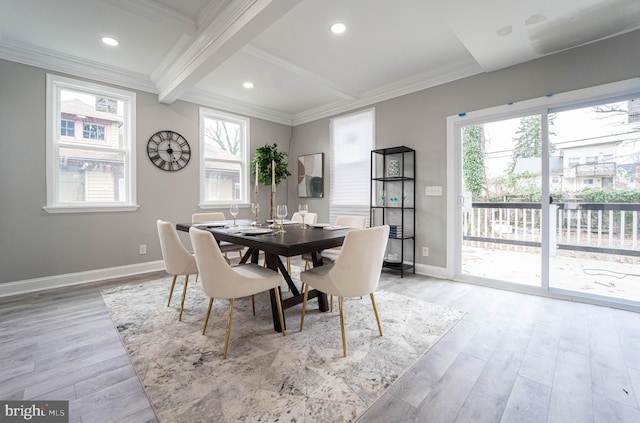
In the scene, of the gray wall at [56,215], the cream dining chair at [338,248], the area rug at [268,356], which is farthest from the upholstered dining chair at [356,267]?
the gray wall at [56,215]

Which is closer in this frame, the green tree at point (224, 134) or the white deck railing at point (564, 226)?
the white deck railing at point (564, 226)

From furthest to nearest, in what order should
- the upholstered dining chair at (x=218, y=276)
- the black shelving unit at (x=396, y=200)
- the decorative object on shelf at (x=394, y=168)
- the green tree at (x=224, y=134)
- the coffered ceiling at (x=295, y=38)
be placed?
the green tree at (x=224, y=134), the decorative object on shelf at (x=394, y=168), the black shelving unit at (x=396, y=200), the coffered ceiling at (x=295, y=38), the upholstered dining chair at (x=218, y=276)

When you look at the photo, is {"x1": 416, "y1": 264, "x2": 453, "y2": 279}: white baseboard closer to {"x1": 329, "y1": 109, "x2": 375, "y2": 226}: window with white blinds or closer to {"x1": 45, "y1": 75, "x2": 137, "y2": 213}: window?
{"x1": 329, "y1": 109, "x2": 375, "y2": 226}: window with white blinds

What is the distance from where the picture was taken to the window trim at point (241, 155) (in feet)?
14.1

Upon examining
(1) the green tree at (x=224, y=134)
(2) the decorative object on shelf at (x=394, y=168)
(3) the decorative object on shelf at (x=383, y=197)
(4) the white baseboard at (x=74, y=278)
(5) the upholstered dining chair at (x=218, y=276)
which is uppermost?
(1) the green tree at (x=224, y=134)

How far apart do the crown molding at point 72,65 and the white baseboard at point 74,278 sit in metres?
2.39

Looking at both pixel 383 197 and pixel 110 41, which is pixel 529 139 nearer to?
pixel 383 197

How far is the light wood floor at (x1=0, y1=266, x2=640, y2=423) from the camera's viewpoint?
132cm

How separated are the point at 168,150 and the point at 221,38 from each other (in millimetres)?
2092

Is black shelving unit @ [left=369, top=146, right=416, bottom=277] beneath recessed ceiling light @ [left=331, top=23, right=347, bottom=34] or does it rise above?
beneath

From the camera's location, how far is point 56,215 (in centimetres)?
319

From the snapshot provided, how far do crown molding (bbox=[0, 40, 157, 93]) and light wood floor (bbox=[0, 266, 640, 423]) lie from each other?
8.59 ft

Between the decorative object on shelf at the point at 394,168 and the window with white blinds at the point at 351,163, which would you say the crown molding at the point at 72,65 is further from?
the decorative object on shelf at the point at 394,168

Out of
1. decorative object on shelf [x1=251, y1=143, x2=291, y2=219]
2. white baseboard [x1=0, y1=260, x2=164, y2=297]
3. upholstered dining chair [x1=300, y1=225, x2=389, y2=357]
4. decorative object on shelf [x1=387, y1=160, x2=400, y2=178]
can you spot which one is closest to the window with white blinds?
decorative object on shelf [x1=387, y1=160, x2=400, y2=178]
